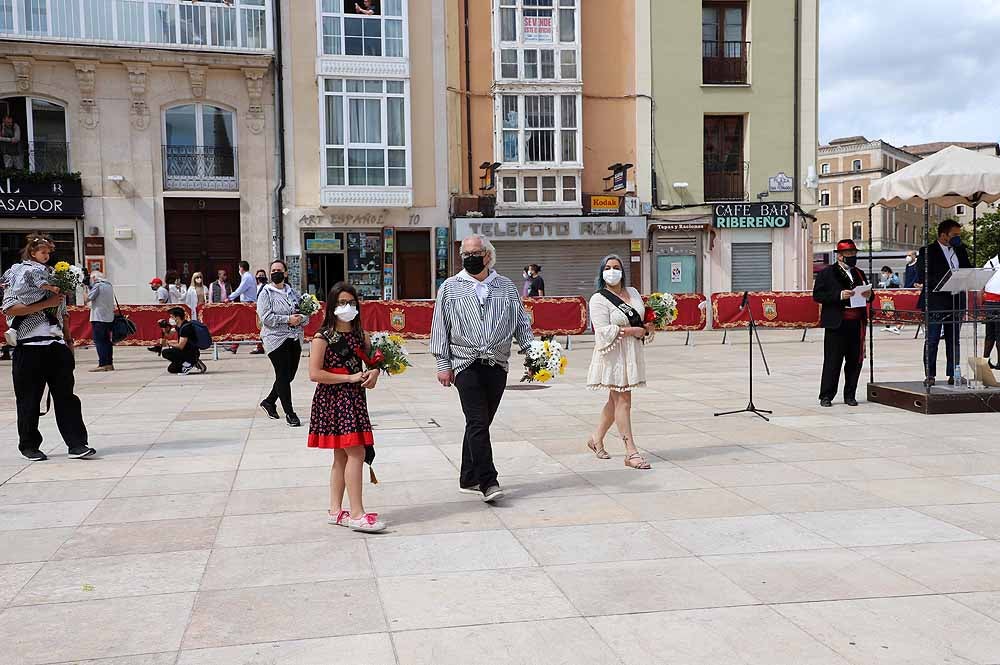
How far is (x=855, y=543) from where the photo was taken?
17.2ft

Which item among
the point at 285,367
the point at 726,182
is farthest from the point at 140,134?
the point at 285,367

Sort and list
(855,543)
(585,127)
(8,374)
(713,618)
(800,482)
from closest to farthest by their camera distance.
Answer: (713,618), (855,543), (800,482), (8,374), (585,127)

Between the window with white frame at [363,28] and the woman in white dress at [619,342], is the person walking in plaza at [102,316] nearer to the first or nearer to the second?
the woman in white dress at [619,342]

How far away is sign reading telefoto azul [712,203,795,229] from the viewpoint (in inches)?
1176

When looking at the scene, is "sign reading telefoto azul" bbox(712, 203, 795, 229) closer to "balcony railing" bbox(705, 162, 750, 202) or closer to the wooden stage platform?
"balcony railing" bbox(705, 162, 750, 202)

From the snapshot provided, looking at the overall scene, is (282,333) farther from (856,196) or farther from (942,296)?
(856,196)

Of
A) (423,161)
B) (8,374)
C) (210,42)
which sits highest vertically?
(210,42)

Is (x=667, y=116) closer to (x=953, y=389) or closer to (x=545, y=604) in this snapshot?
(x=953, y=389)

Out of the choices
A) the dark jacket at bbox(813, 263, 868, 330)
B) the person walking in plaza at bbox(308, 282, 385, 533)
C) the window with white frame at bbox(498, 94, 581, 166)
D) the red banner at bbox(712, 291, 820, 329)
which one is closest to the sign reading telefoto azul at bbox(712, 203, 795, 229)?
the window with white frame at bbox(498, 94, 581, 166)

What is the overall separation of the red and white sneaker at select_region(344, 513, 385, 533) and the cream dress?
8.38 feet

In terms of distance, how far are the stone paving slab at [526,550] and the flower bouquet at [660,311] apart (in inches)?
44.8

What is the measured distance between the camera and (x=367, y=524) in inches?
219

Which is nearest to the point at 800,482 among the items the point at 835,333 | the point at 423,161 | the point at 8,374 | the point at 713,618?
the point at 713,618

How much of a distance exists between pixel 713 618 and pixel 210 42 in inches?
1023
